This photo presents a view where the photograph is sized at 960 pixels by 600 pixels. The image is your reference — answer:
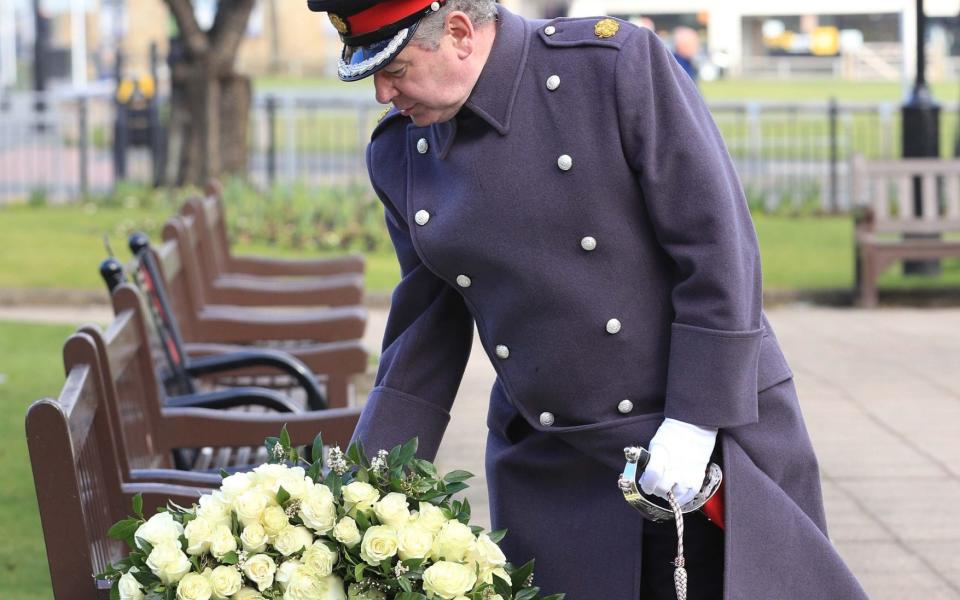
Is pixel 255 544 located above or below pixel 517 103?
below

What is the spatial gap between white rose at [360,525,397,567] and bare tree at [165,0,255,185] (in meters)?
13.2

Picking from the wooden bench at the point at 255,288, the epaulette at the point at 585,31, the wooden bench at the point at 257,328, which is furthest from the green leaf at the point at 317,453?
the wooden bench at the point at 255,288

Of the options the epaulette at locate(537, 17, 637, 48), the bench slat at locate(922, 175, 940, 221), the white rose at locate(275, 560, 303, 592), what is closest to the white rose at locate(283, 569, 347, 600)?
the white rose at locate(275, 560, 303, 592)

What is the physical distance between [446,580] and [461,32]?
92 centimetres

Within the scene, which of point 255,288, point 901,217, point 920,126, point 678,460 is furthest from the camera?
point 920,126

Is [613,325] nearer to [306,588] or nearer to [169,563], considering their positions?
[306,588]

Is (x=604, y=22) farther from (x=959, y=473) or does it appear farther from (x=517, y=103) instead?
(x=959, y=473)

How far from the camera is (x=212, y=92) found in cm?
1541

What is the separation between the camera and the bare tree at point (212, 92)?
1519cm

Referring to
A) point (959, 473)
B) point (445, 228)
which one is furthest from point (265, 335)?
point (445, 228)

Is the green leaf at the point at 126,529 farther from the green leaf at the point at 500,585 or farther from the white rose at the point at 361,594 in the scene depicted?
the green leaf at the point at 500,585

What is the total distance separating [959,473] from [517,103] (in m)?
3.92

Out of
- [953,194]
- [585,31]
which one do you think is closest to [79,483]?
[585,31]

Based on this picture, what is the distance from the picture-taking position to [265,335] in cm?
638
